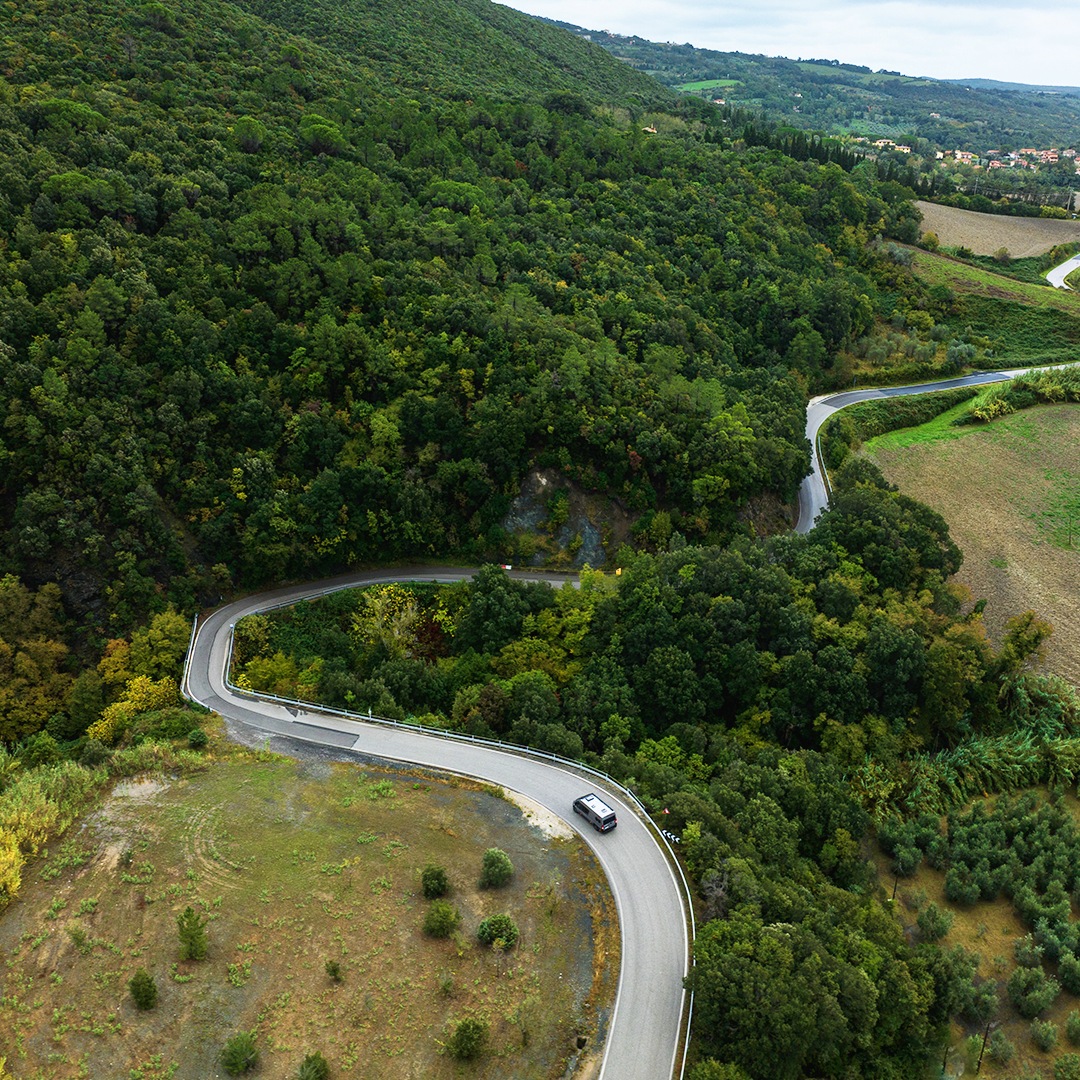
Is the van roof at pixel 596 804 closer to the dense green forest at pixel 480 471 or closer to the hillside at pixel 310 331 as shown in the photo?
the dense green forest at pixel 480 471

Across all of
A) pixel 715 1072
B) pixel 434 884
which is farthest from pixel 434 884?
pixel 715 1072

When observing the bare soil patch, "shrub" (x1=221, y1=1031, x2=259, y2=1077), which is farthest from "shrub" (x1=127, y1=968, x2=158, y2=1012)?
the bare soil patch

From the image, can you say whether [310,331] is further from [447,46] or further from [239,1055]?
[447,46]

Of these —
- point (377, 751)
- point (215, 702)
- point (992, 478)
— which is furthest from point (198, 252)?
point (992, 478)

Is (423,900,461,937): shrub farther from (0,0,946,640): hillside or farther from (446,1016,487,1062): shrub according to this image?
(0,0,946,640): hillside

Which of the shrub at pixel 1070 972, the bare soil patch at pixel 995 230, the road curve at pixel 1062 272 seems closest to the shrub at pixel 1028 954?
the shrub at pixel 1070 972

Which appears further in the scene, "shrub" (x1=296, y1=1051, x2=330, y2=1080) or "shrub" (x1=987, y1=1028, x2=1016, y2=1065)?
"shrub" (x1=987, y1=1028, x2=1016, y2=1065)

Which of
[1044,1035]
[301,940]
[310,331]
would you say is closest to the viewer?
[301,940]
